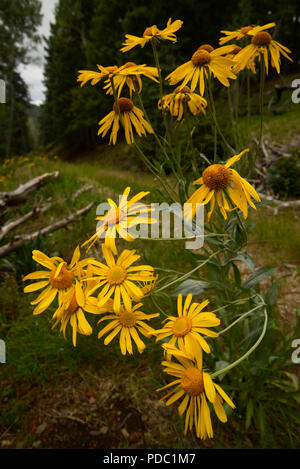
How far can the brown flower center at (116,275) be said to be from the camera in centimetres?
75

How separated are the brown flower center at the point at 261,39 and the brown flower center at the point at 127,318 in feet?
3.74

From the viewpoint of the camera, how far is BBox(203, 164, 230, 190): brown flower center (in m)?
0.76

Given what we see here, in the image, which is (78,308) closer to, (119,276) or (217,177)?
(119,276)

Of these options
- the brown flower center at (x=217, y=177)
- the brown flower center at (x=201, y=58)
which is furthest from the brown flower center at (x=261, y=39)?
the brown flower center at (x=217, y=177)

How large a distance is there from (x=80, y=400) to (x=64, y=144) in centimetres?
2433

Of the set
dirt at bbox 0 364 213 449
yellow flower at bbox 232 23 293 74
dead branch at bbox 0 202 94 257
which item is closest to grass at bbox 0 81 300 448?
dirt at bbox 0 364 213 449

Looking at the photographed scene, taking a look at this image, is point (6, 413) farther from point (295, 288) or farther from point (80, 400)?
point (295, 288)

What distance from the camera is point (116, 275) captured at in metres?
0.75

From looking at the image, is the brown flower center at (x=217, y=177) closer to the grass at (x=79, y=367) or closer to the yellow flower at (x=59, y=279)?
the yellow flower at (x=59, y=279)

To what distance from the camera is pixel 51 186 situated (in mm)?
4969

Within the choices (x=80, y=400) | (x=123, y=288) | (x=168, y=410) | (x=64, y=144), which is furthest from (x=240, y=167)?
A: (x=64, y=144)

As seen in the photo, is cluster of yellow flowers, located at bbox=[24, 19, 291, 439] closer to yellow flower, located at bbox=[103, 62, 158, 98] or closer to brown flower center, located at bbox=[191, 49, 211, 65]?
yellow flower, located at bbox=[103, 62, 158, 98]

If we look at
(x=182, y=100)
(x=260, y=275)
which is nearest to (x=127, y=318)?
(x=260, y=275)

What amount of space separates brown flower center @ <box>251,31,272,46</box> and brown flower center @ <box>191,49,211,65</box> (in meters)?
0.22
